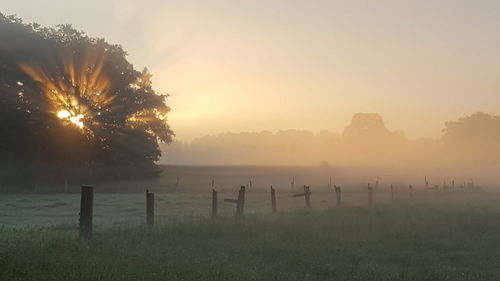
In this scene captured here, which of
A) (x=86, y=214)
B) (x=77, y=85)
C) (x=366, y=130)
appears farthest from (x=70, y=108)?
(x=366, y=130)

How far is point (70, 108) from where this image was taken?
5531 cm

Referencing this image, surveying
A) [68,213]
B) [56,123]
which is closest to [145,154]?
[56,123]

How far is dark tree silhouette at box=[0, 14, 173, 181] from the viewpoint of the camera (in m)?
52.1

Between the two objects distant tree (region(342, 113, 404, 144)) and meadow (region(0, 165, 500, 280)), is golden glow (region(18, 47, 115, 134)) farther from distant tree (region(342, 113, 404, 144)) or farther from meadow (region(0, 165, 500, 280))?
distant tree (region(342, 113, 404, 144))

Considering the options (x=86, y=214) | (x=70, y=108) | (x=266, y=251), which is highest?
(x=70, y=108)

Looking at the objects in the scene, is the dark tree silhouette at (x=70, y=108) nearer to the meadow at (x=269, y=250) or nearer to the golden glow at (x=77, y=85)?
the golden glow at (x=77, y=85)

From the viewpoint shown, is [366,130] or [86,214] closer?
[86,214]

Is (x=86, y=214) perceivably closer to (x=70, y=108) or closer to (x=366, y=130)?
(x=70, y=108)

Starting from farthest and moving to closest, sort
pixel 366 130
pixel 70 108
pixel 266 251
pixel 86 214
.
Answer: pixel 366 130, pixel 70 108, pixel 266 251, pixel 86 214

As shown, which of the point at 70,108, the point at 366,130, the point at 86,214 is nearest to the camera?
the point at 86,214

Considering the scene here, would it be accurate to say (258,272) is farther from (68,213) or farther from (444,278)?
(68,213)

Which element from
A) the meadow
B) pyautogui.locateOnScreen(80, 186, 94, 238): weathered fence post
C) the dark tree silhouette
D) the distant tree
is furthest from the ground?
the distant tree

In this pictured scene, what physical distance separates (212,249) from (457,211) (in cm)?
1723

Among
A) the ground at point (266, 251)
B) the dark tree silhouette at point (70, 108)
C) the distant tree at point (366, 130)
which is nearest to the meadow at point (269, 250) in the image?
the ground at point (266, 251)
